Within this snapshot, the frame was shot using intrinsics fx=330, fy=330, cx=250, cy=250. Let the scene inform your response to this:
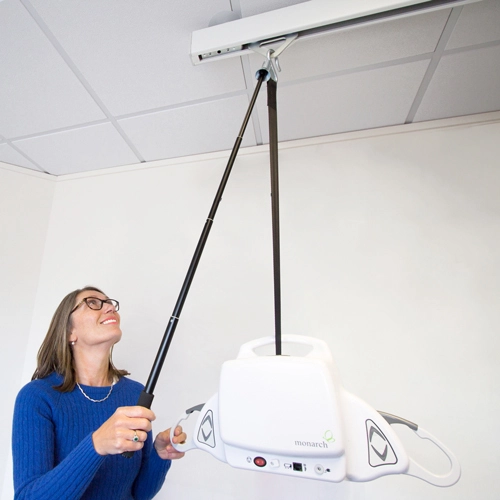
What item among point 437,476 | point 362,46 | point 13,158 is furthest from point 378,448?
point 13,158

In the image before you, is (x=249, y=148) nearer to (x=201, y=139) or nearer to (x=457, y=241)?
(x=201, y=139)

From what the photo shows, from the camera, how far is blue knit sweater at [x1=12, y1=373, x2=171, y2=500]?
0.75m

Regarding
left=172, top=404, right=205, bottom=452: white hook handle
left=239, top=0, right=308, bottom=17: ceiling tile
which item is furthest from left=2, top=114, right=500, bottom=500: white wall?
left=239, top=0, right=308, bottom=17: ceiling tile

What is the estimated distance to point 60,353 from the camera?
3.82ft

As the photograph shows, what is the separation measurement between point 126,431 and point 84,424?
44 cm

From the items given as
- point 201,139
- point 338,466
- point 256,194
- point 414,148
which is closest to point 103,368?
point 338,466

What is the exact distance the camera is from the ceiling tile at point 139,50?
44.4 inches

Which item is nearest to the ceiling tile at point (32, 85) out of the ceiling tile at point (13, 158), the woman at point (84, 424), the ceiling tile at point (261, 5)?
the ceiling tile at point (13, 158)

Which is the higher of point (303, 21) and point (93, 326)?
point (303, 21)

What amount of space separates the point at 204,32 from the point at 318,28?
1.30 feet

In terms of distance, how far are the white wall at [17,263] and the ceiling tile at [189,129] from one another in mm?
768

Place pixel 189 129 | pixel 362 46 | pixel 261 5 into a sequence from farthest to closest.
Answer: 1. pixel 189 129
2. pixel 362 46
3. pixel 261 5

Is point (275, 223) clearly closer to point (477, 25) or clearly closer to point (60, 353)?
point (60, 353)

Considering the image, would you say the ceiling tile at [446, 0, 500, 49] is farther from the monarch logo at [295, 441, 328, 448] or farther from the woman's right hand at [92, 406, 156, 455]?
the woman's right hand at [92, 406, 156, 455]
